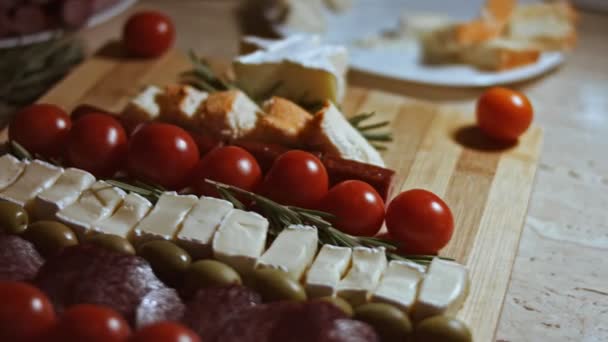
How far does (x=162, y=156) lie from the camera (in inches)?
96.2

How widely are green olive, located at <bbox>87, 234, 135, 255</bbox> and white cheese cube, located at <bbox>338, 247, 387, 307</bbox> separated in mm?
565

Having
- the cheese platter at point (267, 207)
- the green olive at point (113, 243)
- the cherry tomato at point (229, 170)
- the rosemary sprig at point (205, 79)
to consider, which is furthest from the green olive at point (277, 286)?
the rosemary sprig at point (205, 79)

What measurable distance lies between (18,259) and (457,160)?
150 centimetres

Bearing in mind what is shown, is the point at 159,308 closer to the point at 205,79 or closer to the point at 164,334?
the point at 164,334

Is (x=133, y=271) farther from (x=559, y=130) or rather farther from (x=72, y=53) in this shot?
(x=559, y=130)

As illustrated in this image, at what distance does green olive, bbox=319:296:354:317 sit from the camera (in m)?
1.94

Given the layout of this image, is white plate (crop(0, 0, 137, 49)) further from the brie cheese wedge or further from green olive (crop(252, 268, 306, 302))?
green olive (crop(252, 268, 306, 302))

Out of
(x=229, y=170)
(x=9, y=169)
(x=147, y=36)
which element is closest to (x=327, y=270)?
(x=229, y=170)

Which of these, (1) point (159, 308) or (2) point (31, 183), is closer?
(1) point (159, 308)

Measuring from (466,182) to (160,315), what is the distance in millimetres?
1210

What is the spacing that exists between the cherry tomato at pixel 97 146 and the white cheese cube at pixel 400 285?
39.4 inches

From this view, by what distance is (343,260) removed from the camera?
2053mm

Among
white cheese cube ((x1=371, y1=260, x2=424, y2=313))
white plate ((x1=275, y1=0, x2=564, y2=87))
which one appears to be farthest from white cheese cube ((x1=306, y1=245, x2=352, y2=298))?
white plate ((x1=275, y1=0, x2=564, y2=87))

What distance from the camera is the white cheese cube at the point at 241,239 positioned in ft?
6.73
